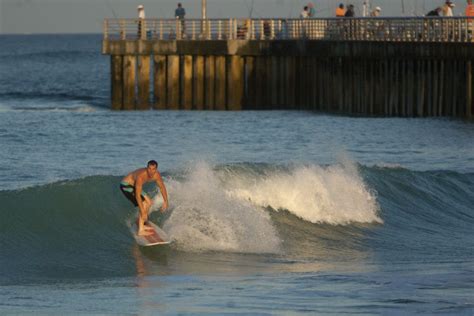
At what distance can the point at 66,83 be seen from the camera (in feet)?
292

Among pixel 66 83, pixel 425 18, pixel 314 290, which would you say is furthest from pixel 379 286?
pixel 66 83

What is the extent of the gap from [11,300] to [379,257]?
21.6ft

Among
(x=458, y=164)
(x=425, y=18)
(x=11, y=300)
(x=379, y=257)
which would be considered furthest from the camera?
(x=425, y=18)

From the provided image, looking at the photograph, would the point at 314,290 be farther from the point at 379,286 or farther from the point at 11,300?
the point at 11,300

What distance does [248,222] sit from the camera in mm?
21328

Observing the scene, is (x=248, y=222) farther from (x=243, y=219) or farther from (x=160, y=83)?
(x=160, y=83)

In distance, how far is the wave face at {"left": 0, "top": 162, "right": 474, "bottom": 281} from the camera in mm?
20250

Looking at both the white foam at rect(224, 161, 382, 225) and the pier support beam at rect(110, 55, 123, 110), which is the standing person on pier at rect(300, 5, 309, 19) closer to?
the pier support beam at rect(110, 55, 123, 110)

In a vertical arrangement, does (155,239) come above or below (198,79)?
below

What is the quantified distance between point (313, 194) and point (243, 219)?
3.54 metres

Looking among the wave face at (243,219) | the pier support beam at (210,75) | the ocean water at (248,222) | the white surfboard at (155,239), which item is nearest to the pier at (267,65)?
the pier support beam at (210,75)

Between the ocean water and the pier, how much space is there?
4138 millimetres

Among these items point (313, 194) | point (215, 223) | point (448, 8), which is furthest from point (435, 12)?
point (215, 223)

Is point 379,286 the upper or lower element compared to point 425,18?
lower
